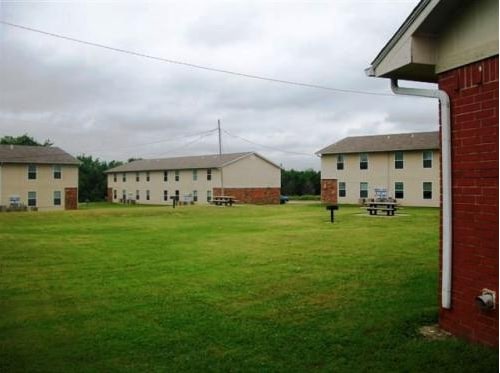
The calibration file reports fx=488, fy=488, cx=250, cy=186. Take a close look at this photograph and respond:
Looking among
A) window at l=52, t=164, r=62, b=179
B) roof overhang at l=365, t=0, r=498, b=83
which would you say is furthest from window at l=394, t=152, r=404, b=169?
roof overhang at l=365, t=0, r=498, b=83

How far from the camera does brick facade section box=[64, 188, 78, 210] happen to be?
46369 mm

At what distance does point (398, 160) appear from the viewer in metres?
41.8

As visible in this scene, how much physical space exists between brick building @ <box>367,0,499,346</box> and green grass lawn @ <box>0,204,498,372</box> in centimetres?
49

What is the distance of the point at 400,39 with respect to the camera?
5.63 m

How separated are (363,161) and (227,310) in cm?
3888

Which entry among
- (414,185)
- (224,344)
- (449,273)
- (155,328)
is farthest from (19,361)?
(414,185)

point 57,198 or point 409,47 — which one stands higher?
point 409,47

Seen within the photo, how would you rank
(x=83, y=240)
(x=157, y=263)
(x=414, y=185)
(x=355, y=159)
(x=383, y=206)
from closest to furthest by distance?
(x=157, y=263)
(x=83, y=240)
(x=383, y=206)
(x=414, y=185)
(x=355, y=159)

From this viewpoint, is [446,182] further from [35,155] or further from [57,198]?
[35,155]

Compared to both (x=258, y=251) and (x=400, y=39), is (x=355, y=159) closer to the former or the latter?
(x=258, y=251)

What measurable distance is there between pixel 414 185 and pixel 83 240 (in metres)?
31.0

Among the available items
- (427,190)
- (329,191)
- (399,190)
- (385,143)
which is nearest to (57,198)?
(329,191)

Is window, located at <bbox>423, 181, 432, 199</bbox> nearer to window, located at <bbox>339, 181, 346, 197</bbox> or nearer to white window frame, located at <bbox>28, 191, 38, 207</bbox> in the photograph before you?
window, located at <bbox>339, 181, 346, 197</bbox>

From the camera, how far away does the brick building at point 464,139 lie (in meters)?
4.81
